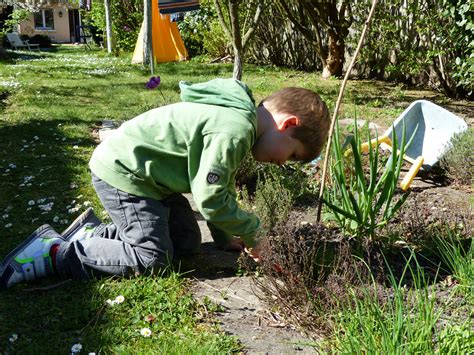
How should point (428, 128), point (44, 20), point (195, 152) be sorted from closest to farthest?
point (195, 152), point (428, 128), point (44, 20)

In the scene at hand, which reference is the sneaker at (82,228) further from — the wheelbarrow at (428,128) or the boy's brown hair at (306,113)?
the wheelbarrow at (428,128)

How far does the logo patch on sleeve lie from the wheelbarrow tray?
94.0 inches

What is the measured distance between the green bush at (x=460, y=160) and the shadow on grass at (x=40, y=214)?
2.54m

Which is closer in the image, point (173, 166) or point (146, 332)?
point (146, 332)

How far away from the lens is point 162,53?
15.4 meters

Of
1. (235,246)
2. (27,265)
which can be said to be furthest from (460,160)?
(27,265)

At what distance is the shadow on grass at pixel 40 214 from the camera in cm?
212

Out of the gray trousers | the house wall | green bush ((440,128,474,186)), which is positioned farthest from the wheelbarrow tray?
the house wall

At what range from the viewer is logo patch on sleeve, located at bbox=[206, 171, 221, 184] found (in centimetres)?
225

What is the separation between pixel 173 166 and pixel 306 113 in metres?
0.61

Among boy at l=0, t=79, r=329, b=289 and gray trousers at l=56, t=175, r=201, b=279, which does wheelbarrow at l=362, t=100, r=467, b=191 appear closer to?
boy at l=0, t=79, r=329, b=289

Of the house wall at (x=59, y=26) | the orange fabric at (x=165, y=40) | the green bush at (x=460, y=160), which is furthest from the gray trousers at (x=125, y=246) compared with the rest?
the house wall at (x=59, y=26)

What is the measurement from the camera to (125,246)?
2551 millimetres

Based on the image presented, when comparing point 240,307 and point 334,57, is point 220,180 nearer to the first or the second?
point 240,307
